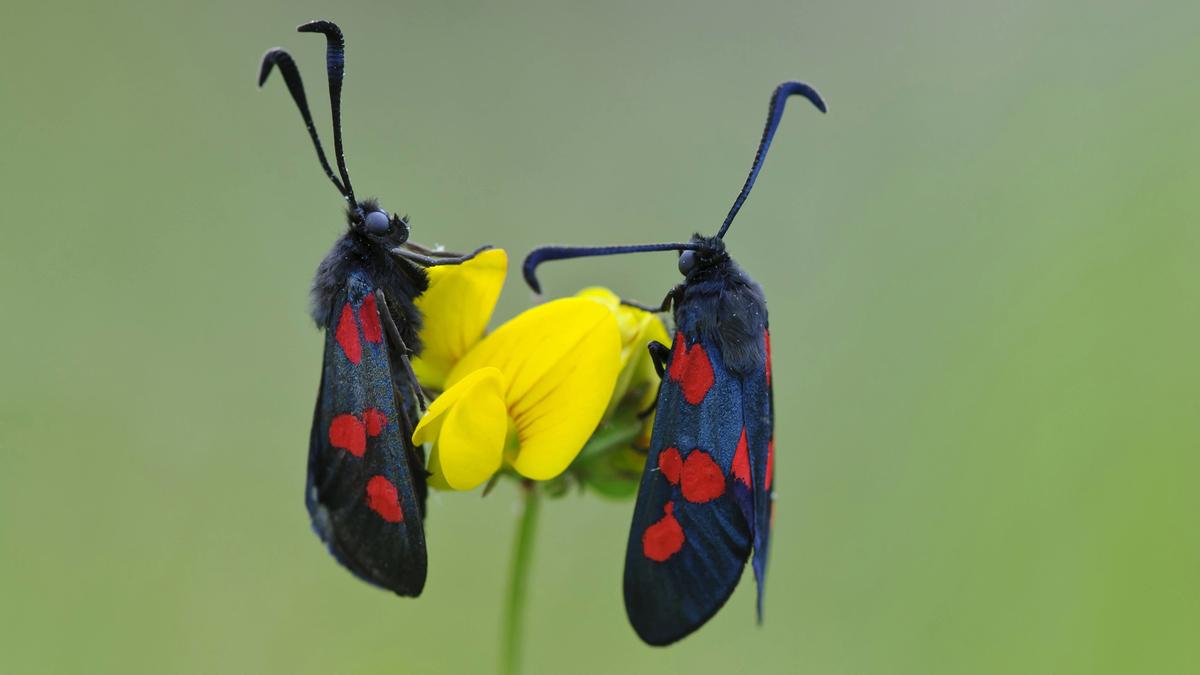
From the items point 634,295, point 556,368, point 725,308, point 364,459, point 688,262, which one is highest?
point 634,295

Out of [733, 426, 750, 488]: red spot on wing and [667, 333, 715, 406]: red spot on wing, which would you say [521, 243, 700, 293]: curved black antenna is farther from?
[733, 426, 750, 488]: red spot on wing

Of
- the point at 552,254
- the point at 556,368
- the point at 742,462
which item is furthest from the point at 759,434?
the point at 552,254

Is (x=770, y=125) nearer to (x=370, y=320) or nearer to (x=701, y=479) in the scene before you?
(x=701, y=479)

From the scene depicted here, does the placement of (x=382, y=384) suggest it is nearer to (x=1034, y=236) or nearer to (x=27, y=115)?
(x=1034, y=236)

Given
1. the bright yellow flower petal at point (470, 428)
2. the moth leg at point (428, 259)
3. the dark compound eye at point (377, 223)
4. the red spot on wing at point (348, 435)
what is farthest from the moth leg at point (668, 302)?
the red spot on wing at point (348, 435)

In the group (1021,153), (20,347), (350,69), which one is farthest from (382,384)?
(350,69)

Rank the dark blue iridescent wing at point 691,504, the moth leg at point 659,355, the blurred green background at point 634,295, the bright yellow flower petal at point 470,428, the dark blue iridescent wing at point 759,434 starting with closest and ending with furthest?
the dark blue iridescent wing at point 691,504 < the bright yellow flower petal at point 470,428 < the dark blue iridescent wing at point 759,434 < the moth leg at point 659,355 < the blurred green background at point 634,295

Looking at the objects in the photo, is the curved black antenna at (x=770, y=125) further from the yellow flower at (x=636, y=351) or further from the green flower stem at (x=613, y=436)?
the green flower stem at (x=613, y=436)
